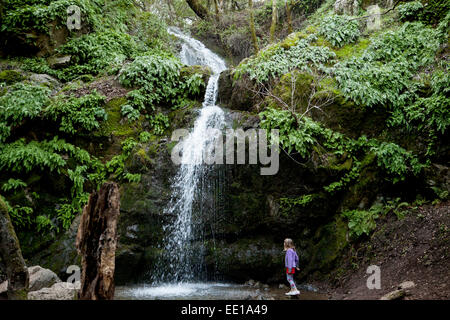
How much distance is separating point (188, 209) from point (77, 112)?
192 inches

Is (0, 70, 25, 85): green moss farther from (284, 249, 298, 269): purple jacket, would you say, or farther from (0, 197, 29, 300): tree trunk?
(284, 249, 298, 269): purple jacket

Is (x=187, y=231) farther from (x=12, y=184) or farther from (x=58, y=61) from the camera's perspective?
(x=58, y=61)

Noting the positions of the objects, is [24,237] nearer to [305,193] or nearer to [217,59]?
[305,193]

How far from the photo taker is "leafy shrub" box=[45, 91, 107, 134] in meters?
9.01

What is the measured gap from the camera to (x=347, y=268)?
24.5ft

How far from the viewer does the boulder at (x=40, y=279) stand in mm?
5914

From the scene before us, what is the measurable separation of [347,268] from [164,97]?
8.35m

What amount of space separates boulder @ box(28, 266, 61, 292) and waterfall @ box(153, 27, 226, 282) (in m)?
2.59

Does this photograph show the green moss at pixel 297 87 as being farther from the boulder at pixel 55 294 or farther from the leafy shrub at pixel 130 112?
the boulder at pixel 55 294

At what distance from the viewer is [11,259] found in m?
4.03

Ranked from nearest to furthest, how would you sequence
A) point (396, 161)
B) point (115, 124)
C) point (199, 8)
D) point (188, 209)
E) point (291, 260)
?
point (291, 260)
point (396, 161)
point (188, 209)
point (115, 124)
point (199, 8)

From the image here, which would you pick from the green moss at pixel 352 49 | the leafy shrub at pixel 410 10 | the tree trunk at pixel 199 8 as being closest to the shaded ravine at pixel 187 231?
the green moss at pixel 352 49

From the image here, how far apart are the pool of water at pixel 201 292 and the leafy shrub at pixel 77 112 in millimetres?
5180

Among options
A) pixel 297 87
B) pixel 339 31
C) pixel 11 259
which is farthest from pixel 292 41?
pixel 11 259
